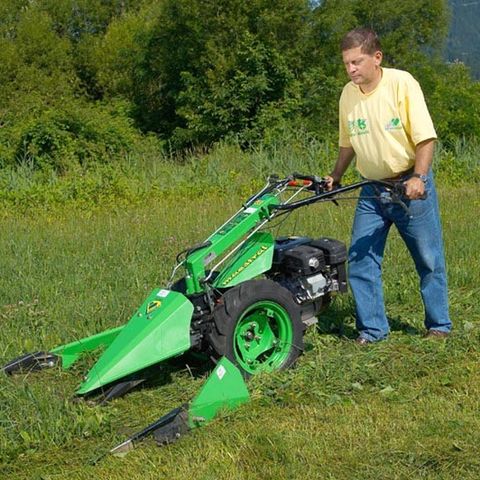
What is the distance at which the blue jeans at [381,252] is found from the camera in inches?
203

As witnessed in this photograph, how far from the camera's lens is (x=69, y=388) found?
4824 millimetres

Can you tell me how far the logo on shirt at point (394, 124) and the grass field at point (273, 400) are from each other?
1377mm

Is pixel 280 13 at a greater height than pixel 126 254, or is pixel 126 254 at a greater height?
pixel 280 13

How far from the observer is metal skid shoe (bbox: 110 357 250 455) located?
4.06 metres

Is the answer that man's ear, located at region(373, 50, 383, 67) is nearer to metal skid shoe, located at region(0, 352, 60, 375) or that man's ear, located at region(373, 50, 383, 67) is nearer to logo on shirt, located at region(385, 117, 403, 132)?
logo on shirt, located at region(385, 117, 403, 132)

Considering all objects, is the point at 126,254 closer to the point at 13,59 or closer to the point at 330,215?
the point at 330,215

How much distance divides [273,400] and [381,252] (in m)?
1.34

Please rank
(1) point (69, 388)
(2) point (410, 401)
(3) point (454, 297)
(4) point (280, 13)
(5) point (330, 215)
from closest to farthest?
(2) point (410, 401) < (1) point (69, 388) < (3) point (454, 297) < (5) point (330, 215) < (4) point (280, 13)

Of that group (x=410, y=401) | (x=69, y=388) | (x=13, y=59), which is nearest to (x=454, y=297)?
(x=410, y=401)

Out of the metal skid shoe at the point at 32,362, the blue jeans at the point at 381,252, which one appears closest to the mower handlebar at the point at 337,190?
the blue jeans at the point at 381,252

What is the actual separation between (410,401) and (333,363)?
2.11 ft

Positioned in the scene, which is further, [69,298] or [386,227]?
[69,298]

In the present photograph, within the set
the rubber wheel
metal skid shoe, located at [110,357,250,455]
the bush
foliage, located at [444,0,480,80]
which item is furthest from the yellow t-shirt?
foliage, located at [444,0,480,80]

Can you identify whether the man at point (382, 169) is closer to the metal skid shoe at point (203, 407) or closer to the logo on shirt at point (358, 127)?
the logo on shirt at point (358, 127)
